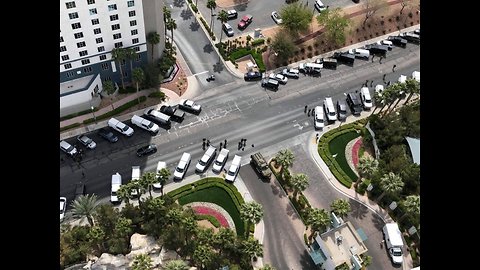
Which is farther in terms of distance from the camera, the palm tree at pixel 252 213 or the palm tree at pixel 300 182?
the palm tree at pixel 300 182

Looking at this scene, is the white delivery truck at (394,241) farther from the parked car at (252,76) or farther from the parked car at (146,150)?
the parked car at (146,150)

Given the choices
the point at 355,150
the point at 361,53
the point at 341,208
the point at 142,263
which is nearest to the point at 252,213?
the point at 341,208

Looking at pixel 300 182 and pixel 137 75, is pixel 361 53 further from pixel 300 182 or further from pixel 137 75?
pixel 137 75

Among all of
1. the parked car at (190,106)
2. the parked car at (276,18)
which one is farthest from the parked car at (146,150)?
the parked car at (276,18)

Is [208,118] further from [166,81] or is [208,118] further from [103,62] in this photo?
[103,62]

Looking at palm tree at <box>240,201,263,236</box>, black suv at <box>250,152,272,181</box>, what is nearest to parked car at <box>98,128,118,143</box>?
black suv at <box>250,152,272,181</box>

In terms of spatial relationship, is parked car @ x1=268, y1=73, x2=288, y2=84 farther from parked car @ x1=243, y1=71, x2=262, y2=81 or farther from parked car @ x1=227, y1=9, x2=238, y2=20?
parked car @ x1=227, y1=9, x2=238, y2=20
